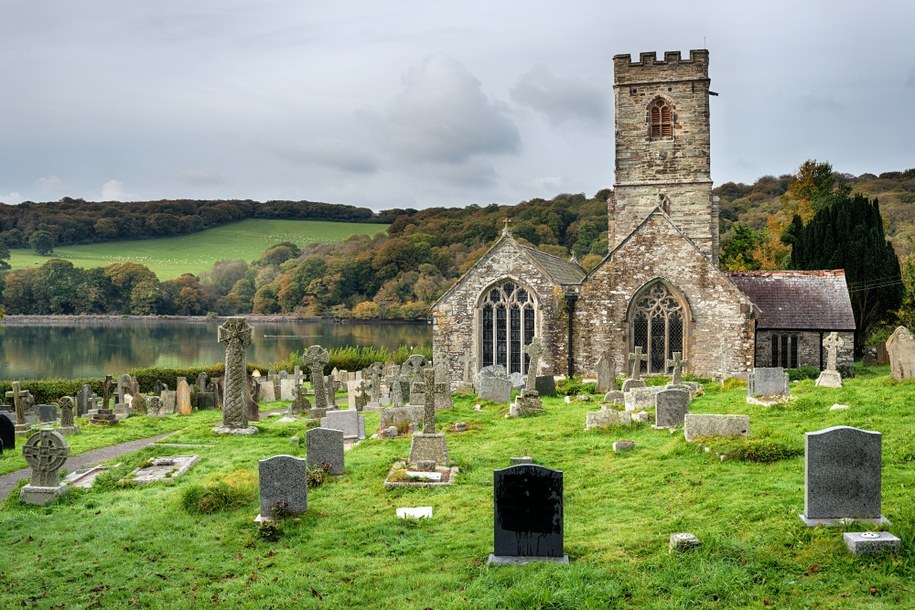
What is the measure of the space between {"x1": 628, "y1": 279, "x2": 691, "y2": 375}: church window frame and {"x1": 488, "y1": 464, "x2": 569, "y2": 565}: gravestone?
16.8m

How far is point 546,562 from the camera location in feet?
24.9

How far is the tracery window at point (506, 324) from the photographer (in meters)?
25.1

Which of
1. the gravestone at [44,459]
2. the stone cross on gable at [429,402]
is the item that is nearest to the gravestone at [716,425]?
the stone cross on gable at [429,402]

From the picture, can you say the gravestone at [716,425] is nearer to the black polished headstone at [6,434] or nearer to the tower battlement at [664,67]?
the black polished headstone at [6,434]

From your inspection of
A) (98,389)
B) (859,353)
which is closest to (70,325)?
(98,389)

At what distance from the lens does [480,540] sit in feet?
27.7

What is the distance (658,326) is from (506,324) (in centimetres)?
482

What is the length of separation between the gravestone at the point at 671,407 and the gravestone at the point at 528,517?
624cm

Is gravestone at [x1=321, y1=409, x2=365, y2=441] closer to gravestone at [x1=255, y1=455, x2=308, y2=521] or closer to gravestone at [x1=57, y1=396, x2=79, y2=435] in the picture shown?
gravestone at [x1=255, y1=455, x2=308, y2=521]

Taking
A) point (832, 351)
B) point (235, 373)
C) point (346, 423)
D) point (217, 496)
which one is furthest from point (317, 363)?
point (832, 351)

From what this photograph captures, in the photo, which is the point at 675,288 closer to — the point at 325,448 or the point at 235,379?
the point at 235,379

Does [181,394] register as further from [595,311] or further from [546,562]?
[546,562]

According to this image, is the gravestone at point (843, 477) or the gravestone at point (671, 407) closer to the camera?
the gravestone at point (843, 477)

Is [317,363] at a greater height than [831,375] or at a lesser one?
greater
